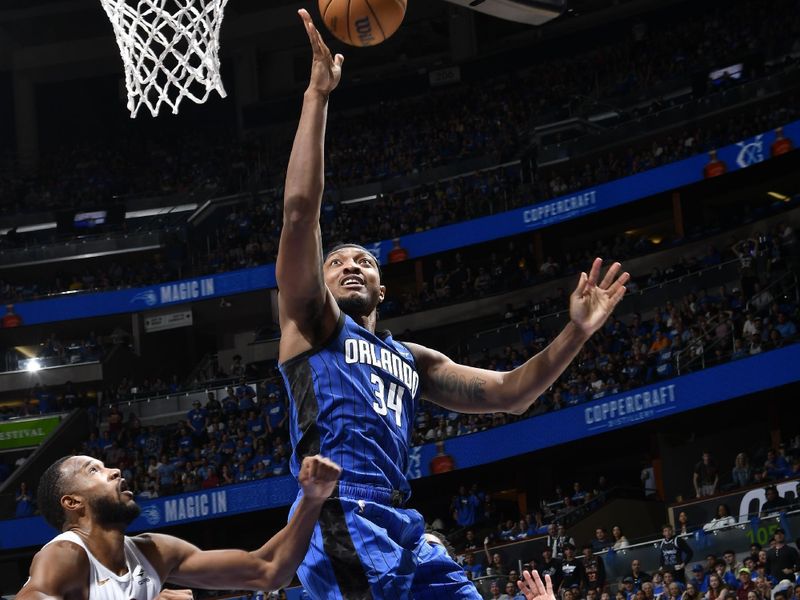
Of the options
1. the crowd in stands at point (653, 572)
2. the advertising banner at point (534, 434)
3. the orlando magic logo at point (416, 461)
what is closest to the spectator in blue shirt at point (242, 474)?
the advertising banner at point (534, 434)

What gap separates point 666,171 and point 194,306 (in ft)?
40.2

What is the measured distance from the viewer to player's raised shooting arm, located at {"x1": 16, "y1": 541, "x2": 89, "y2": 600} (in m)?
3.41

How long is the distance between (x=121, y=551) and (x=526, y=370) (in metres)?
1.61

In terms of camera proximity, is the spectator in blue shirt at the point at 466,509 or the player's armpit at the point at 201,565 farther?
the spectator in blue shirt at the point at 466,509

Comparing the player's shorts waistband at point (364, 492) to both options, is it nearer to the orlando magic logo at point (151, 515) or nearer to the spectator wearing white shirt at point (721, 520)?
the spectator wearing white shirt at point (721, 520)

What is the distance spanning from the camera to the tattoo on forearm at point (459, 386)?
436 centimetres

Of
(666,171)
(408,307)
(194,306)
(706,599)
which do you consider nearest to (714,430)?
(666,171)

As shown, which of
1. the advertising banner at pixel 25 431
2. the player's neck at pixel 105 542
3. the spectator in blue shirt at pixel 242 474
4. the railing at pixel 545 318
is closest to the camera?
the player's neck at pixel 105 542

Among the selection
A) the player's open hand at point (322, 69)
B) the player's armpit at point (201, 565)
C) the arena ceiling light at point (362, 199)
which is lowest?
the player's armpit at point (201, 565)

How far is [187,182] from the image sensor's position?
1216 inches

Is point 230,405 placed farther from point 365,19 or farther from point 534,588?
point 534,588

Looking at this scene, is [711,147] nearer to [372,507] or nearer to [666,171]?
[666,171]

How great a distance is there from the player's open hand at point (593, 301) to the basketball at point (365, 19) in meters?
2.02

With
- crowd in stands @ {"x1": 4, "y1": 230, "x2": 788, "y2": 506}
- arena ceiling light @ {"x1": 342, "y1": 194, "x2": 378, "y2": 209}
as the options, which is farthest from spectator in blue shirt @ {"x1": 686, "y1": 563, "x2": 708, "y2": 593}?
arena ceiling light @ {"x1": 342, "y1": 194, "x2": 378, "y2": 209}
